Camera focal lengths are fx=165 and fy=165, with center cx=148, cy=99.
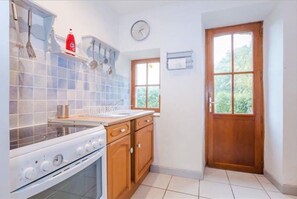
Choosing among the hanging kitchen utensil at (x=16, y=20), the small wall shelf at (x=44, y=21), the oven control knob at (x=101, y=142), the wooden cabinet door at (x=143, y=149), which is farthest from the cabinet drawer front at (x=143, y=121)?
the hanging kitchen utensil at (x=16, y=20)

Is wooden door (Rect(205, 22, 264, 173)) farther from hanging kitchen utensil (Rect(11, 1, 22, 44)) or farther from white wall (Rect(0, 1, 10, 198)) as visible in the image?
white wall (Rect(0, 1, 10, 198))

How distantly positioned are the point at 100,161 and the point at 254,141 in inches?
82.1

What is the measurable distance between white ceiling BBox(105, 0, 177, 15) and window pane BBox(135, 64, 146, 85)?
837mm

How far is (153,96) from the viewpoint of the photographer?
2670 mm

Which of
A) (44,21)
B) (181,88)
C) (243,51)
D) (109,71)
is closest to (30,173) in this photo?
(44,21)

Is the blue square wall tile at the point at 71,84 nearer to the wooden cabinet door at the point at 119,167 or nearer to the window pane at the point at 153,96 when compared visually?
the wooden cabinet door at the point at 119,167

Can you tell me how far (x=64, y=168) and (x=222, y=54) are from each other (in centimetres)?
237

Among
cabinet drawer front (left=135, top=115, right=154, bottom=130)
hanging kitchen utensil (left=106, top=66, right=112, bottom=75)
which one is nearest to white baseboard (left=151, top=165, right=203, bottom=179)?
cabinet drawer front (left=135, top=115, right=154, bottom=130)

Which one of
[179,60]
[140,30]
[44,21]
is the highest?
[140,30]

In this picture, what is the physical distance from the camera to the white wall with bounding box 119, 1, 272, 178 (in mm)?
2053

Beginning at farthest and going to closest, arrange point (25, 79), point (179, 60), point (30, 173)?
1. point (179, 60)
2. point (25, 79)
3. point (30, 173)

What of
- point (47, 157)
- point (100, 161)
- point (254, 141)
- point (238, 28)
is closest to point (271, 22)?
point (238, 28)

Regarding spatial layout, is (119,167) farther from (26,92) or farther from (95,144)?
(26,92)

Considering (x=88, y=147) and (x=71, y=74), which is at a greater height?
(x=71, y=74)
